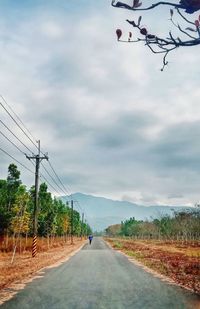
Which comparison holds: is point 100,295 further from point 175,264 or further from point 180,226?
point 180,226

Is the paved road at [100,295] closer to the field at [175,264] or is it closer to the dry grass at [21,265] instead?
the field at [175,264]

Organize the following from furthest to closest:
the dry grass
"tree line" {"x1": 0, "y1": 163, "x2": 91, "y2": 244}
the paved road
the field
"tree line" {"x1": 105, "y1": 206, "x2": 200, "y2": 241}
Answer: "tree line" {"x1": 105, "y1": 206, "x2": 200, "y2": 241}, "tree line" {"x1": 0, "y1": 163, "x2": 91, "y2": 244}, the dry grass, the field, the paved road

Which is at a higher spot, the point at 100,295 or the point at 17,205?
the point at 17,205

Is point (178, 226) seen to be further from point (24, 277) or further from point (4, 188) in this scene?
point (24, 277)

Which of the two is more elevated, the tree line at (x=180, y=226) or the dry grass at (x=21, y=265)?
the tree line at (x=180, y=226)

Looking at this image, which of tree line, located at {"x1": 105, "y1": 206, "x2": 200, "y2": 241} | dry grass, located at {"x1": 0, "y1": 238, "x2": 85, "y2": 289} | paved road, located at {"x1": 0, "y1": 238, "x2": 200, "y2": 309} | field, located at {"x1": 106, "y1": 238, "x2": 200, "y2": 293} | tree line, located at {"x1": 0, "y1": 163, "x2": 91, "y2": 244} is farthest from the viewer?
tree line, located at {"x1": 105, "y1": 206, "x2": 200, "y2": 241}

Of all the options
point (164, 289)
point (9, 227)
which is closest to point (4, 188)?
point (9, 227)

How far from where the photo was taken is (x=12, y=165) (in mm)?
83875

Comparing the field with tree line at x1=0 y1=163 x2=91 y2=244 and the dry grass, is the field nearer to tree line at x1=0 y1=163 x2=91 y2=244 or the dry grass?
the dry grass

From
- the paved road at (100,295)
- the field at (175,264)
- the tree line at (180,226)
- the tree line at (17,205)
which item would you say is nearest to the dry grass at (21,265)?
the paved road at (100,295)

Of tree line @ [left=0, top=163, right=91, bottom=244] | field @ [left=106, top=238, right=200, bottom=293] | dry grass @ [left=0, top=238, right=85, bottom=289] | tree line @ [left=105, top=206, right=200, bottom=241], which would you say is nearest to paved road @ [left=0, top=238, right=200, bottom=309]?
field @ [left=106, top=238, right=200, bottom=293]

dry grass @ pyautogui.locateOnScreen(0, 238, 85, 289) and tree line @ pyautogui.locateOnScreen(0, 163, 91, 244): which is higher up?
tree line @ pyautogui.locateOnScreen(0, 163, 91, 244)

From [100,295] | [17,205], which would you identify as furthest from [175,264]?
[17,205]

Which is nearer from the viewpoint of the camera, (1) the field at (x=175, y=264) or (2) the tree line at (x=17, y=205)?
(1) the field at (x=175, y=264)
